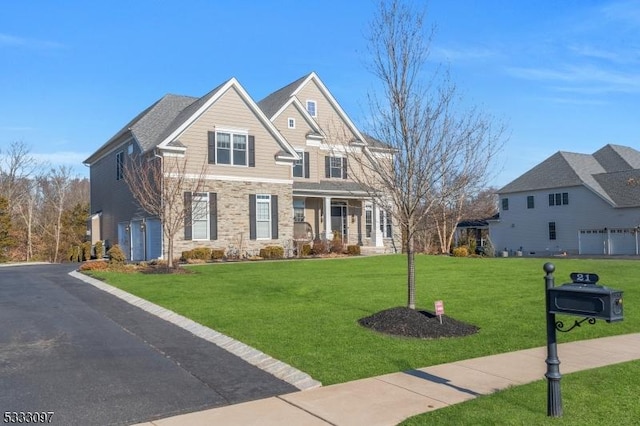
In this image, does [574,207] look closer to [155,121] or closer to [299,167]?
[299,167]

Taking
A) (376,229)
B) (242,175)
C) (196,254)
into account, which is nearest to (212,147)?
(242,175)

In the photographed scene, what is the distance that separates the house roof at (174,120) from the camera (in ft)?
Result: 80.7

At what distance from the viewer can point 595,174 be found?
149 feet

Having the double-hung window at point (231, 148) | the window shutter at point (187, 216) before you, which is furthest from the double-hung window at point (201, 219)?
the double-hung window at point (231, 148)

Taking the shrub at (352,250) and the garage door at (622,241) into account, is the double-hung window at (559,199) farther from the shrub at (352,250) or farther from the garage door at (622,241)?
the shrub at (352,250)

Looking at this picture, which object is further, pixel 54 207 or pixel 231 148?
pixel 54 207

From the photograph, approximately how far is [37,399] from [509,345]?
248 inches

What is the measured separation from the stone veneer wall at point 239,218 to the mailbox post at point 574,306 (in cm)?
2101

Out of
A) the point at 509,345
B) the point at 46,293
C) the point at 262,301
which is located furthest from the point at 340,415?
the point at 46,293

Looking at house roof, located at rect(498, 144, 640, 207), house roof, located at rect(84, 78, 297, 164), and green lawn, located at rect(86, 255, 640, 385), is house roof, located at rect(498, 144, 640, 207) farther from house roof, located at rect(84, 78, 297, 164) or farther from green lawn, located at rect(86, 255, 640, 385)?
house roof, located at rect(84, 78, 297, 164)

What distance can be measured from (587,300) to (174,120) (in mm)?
25876

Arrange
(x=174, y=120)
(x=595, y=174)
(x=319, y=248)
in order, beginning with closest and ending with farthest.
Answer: (x=319, y=248)
(x=174, y=120)
(x=595, y=174)

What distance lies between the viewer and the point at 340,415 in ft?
16.8

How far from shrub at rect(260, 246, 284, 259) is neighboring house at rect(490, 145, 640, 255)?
2761 cm
